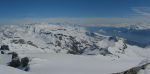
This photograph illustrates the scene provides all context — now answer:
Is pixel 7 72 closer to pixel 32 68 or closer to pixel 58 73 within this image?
pixel 58 73

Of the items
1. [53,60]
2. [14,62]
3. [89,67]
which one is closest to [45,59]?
[53,60]

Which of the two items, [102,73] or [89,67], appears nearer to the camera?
[102,73]

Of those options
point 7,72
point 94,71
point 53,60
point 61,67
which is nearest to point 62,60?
point 53,60

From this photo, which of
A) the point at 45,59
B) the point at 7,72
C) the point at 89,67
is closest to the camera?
the point at 7,72

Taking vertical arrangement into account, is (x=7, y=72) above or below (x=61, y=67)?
above

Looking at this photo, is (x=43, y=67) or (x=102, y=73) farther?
(x=43, y=67)

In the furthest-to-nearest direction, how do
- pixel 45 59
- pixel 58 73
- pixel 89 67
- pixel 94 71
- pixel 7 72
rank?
pixel 45 59 < pixel 89 67 < pixel 94 71 < pixel 58 73 < pixel 7 72

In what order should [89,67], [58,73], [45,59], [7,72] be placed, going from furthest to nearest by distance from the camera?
[45,59] < [89,67] < [58,73] < [7,72]

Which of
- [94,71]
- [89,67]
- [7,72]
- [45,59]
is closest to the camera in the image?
[7,72]

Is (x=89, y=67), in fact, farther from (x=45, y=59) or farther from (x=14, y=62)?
(x=14, y=62)
